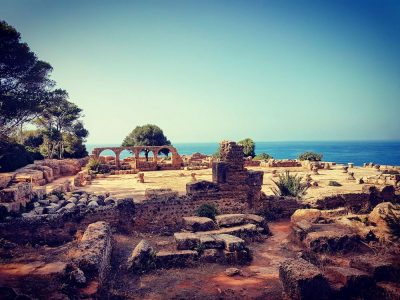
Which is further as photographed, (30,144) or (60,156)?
(30,144)

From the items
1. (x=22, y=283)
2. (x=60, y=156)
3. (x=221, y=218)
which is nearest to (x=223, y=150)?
(x=221, y=218)

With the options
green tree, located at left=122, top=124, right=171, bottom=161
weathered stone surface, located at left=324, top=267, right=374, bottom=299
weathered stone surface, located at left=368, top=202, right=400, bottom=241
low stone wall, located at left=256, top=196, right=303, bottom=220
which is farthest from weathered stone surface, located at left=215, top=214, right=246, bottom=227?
green tree, located at left=122, top=124, right=171, bottom=161

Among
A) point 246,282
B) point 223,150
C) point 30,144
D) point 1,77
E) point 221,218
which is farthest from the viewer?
point 30,144

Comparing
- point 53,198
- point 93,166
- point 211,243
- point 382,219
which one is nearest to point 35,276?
point 211,243

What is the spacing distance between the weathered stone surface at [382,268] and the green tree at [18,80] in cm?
2461

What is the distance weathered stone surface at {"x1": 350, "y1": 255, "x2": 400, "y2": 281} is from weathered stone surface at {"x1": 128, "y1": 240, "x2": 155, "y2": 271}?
4.17 meters

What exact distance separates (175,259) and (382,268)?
401 cm

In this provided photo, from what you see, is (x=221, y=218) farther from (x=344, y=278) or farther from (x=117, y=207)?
(x=344, y=278)

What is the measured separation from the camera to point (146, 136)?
153ft

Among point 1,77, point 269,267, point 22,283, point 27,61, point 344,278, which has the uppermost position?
point 27,61

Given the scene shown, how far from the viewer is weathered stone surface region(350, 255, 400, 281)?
16.7 ft

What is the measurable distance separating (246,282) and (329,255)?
7.53 ft

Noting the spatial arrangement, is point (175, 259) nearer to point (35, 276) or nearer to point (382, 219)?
point (35, 276)

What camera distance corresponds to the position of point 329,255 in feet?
22.3
